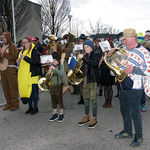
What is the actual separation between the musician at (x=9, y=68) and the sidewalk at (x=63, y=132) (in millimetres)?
431

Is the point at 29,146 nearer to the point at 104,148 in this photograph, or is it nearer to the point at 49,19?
the point at 104,148

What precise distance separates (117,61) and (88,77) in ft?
2.93

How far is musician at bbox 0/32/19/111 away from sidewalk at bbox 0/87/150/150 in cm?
43

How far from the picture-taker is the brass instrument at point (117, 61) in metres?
2.83

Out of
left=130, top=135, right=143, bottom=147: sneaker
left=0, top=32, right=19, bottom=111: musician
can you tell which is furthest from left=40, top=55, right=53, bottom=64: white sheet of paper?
left=130, top=135, right=143, bottom=147: sneaker

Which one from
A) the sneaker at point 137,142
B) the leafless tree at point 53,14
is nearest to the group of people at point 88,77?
the sneaker at point 137,142

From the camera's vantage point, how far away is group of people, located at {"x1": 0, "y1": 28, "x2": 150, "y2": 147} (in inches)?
110

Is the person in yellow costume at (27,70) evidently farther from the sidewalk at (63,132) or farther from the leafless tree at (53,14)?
the leafless tree at (53,14)

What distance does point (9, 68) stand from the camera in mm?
4836

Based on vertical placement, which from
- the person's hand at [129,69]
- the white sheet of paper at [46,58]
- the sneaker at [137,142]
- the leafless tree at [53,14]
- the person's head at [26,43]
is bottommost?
the sneaker at [137,142]

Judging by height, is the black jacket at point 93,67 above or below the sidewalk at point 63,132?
above

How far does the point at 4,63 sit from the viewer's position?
485cm

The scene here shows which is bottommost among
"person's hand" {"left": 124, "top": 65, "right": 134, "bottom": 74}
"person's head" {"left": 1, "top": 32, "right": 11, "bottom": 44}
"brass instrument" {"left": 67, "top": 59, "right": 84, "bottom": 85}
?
"brass instrument" {"left": 67, "top": 59, "right": 84, "bottom": 85}

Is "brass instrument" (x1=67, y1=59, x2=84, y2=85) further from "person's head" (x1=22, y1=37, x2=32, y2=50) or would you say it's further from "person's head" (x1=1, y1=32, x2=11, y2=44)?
"person's head" (x1=1, y1=32, x2=11, y2=44)
